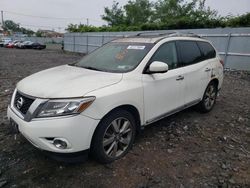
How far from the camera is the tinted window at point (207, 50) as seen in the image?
4838 mm

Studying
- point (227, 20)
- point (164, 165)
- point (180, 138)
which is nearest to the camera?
point (164, 165)

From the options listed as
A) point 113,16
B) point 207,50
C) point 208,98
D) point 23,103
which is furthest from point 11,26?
point 23,103

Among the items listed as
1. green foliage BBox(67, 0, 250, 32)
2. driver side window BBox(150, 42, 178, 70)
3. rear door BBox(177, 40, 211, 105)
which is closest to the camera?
driver side window BBox(150, 42, 178, 70)

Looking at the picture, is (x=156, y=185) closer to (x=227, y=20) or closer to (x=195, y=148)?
(x=195, y=148)

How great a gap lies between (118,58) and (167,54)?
0.84 meters

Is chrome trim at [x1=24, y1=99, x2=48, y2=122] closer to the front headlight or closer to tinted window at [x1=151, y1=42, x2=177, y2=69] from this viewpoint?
the front headlight

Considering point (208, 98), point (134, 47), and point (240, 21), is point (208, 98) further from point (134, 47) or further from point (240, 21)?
point (240, 21)

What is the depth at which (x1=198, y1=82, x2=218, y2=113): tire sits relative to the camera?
494cm

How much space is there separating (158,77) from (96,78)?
98cm

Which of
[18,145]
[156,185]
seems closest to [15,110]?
[18,145]

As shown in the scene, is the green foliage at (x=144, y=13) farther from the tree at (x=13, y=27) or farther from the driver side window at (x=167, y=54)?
the tree at (x=13, y=27)

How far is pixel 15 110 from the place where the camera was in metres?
2.89

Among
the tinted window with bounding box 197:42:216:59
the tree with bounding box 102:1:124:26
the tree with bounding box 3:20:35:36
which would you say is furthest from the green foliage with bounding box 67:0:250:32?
the tree with bounding box 3:20:35:36

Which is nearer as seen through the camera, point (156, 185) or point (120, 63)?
point (156, 185)
